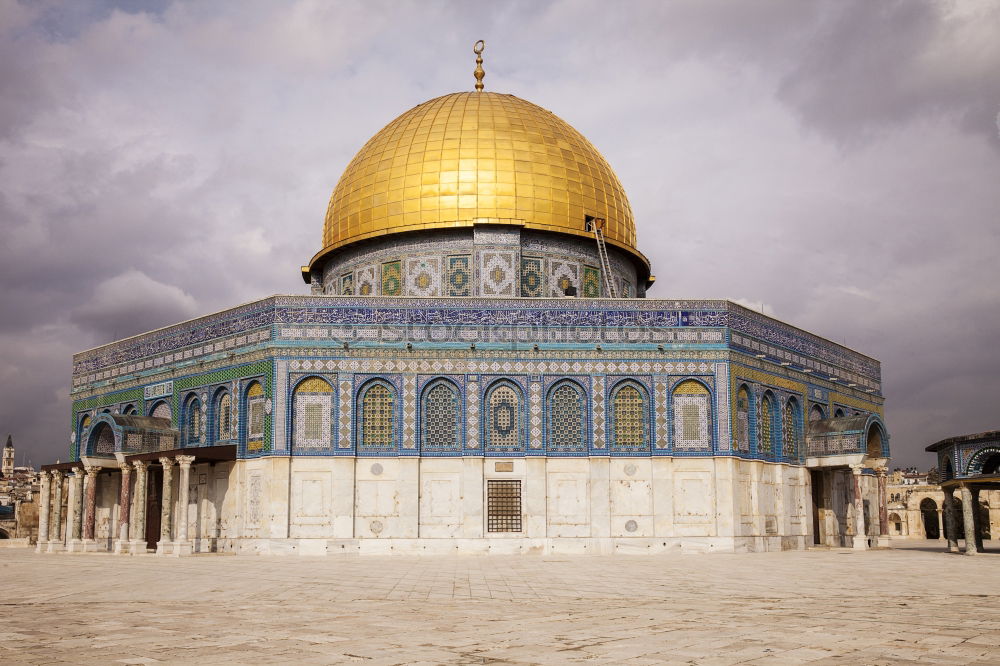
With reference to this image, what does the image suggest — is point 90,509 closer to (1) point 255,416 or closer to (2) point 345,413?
(1) point 255,416

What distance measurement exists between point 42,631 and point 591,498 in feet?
56.3

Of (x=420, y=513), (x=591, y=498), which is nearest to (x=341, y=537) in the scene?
(x=420, y=513)

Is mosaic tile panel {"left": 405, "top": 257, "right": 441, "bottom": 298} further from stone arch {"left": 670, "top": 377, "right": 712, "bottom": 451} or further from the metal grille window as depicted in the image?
stone arch {"left": 670, "top": 377, "right": 712, "bottom": 451}

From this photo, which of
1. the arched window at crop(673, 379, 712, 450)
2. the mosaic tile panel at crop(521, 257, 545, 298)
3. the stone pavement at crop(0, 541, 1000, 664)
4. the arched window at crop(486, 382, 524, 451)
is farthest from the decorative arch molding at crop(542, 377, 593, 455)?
the stone pavement at crop(0, 541, 1000, 664)

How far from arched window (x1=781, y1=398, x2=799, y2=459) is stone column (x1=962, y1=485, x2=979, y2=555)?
4814mm

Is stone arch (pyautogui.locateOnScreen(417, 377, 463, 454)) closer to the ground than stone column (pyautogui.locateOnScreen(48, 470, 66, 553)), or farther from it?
farther from it

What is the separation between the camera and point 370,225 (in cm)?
3103

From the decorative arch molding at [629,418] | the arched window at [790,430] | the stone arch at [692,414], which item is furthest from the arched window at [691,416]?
the arched window at [790,430]

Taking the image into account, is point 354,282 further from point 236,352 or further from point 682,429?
point 682,429

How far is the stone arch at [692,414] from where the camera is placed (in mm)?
25984

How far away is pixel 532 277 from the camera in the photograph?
3014 cm

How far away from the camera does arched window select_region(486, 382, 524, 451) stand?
84.6 ft

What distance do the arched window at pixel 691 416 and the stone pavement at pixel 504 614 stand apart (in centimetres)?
653

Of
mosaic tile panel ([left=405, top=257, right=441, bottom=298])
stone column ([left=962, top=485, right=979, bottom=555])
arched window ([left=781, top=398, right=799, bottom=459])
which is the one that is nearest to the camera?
stone column ([left=962, top=485, right=979, bottom=555])
